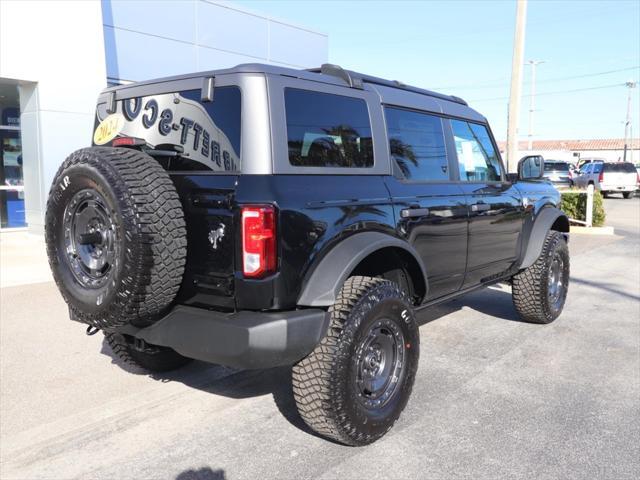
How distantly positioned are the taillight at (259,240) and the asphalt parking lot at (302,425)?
109cm

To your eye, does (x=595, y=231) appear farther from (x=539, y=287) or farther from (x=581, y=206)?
(x=539, y=287)

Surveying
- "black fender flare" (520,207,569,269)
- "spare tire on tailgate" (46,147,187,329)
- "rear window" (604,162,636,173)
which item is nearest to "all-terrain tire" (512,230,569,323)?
"black fender flare" (520,207,569,269)

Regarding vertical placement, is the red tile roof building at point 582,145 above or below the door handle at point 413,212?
above

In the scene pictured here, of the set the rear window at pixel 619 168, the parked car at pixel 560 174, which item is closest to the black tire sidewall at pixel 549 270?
the parked car at pixel 560 174

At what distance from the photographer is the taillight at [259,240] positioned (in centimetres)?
275

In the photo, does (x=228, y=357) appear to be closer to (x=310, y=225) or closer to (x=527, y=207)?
(x=310, y=225)

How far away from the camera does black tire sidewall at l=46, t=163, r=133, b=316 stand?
275cm

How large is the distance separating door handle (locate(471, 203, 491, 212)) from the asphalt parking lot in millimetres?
1240

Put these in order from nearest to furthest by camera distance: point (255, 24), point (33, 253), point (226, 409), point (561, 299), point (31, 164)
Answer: point (226, 409) → point (561, 299) → point (33, 253) → point (31, 164) → point (255, 24)

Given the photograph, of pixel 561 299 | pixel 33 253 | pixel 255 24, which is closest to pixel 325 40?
pixel 255 24

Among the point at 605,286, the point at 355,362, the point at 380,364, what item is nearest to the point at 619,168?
the point at 605,286

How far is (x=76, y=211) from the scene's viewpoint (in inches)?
122

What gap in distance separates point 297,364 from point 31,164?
9.12 metres

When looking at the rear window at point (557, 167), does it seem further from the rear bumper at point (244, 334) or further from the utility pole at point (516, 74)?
the rear bumper at point (244, 334)
